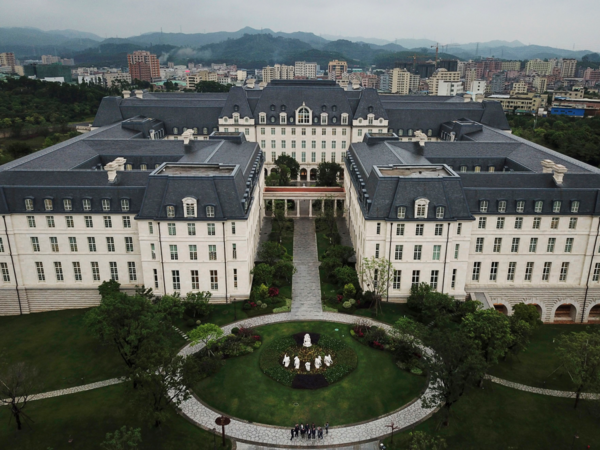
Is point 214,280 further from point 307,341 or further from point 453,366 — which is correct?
point 453,366

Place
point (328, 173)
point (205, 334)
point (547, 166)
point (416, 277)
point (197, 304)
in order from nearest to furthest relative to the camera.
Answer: point (205, 334) → point (197, 304) → point (416, 277) → point (547, 166) → point (328, 173)

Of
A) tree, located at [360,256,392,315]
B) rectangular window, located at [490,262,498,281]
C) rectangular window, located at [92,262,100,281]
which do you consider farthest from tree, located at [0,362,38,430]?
rectangular window, located at [490,262,498,281]

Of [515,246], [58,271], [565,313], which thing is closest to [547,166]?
[515,246]

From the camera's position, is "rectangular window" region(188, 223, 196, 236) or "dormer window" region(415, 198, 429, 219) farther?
"rectangular window" region(188, 223, 196, 236)

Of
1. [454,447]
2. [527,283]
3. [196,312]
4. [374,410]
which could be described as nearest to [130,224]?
[196,312]

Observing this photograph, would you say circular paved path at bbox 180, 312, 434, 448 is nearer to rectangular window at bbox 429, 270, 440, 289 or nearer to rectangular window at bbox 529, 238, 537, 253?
rectangular window at bbox 429, 270, 440, 289
